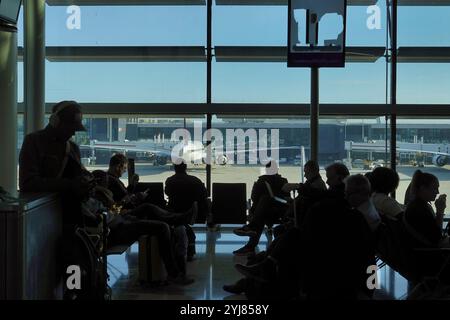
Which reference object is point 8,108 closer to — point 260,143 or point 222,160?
point 222,160

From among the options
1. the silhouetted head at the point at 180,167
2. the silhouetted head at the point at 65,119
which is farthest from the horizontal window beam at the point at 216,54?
the silhouetted head at the point at 65,119

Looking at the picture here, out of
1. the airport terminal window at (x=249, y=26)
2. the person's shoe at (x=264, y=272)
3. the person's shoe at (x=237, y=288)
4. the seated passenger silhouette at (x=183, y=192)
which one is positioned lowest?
the person's shoe at (x=237, y=288)

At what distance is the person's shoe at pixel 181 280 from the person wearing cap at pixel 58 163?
1859mm

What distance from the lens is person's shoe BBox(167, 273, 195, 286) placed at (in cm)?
495

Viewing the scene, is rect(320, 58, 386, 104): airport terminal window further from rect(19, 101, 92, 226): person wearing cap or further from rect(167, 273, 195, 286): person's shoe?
rect(19, 101, 92, 226): person wearing cap

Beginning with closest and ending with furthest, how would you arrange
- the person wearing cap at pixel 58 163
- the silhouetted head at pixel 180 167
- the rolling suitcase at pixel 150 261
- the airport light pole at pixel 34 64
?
the person wearing cap at pixel 58 163 → the rolling suitcase at pixel 150 261 → the silhouetted head at pixel 180 167 → the airport light pole at pixel 34 64

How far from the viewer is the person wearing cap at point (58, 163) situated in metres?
3.17

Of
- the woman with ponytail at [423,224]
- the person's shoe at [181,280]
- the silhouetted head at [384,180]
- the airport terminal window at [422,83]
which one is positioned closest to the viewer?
the woman with ponytail at [423,224]

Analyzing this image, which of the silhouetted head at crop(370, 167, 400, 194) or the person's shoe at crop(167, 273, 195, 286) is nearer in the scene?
the silhouetted head at crop(370, 167, 400, 194)

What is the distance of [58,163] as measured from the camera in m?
3.26

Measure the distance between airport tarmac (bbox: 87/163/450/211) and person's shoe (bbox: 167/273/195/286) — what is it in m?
3.65

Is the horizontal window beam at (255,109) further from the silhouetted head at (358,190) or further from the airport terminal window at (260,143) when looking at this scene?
the silhouetted head at (358,190)

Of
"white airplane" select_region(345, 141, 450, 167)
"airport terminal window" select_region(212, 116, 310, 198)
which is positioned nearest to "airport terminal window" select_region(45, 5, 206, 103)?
"airport terminal window" select_region(212, 116, 310, 198)

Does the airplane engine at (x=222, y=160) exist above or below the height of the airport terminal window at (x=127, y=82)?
below
